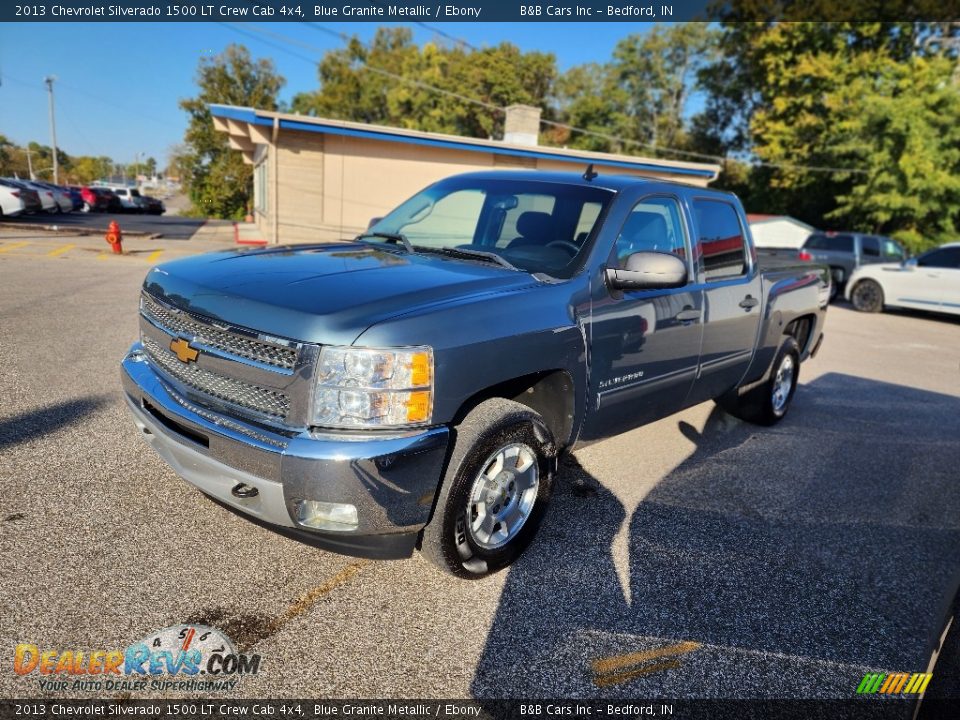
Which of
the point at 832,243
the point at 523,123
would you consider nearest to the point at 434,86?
the point at 523,123

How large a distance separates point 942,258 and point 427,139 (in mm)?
13694

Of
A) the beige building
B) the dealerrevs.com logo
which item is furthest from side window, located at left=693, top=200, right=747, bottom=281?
the beige building

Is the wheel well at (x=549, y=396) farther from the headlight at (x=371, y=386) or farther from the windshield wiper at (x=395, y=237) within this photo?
the windshield wiper at (x=395, y=237)

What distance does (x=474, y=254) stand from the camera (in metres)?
3.58

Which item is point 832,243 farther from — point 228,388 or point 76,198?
point 76,198

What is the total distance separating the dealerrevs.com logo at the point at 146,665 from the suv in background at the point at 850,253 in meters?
18.7

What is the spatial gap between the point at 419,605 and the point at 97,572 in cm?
144

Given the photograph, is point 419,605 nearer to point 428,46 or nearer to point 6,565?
point 6,565

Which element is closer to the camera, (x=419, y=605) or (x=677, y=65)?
(x=419, y=605)

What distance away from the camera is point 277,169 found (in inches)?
749

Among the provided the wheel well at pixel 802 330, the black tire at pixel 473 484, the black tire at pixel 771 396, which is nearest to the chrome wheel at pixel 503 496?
the black tire at pixel 473 484

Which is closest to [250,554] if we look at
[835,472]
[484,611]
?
[484,611]

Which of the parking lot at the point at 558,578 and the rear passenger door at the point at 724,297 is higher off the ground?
the rear passenger door at the point at 724,297

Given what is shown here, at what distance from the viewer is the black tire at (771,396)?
18.3 ft
